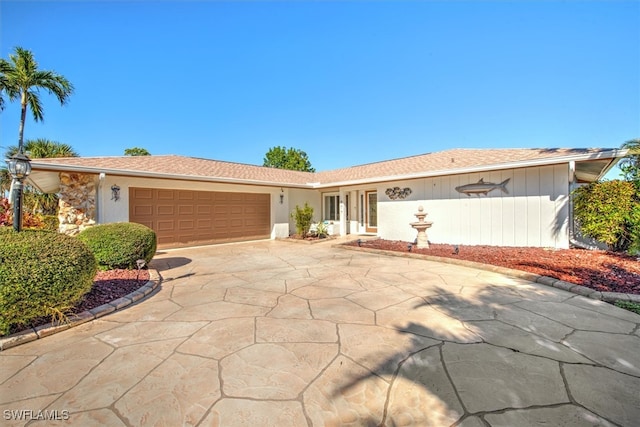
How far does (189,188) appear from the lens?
33.0ft

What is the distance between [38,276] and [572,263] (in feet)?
31.6

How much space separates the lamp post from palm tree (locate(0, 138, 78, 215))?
14.5m

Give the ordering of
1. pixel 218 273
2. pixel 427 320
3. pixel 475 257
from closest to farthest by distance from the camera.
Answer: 1. pixel 427 320
2. pixel 218 273
3. pixel 475 257

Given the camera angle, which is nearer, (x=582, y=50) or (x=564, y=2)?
(x=564, y=2)

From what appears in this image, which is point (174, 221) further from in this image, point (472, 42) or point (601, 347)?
point (472, 42)

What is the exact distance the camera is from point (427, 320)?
3305 mm

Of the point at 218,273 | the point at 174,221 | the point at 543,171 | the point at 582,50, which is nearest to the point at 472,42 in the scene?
the point at 582,50

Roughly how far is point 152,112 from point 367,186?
12951 millimetres

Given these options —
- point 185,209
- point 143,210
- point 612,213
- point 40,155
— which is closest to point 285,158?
point 40,155

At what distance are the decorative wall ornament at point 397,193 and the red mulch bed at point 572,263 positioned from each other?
3324mm

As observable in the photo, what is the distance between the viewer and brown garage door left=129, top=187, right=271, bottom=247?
9.26 m

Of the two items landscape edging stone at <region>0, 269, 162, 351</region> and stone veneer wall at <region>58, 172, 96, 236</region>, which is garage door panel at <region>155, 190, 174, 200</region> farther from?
landscape edging stone at <region>0, 269, 162, 351</region>

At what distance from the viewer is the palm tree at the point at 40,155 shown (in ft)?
45.3

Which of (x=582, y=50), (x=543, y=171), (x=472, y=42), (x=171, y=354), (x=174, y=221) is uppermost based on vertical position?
(x=472, y=42)
